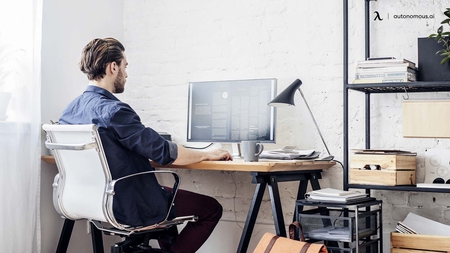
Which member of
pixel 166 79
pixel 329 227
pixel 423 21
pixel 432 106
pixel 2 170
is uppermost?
pixel 423 21

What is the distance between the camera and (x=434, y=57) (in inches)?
101

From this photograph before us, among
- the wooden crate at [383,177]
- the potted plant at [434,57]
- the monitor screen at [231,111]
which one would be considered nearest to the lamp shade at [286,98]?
the monitor screen at [231,111]

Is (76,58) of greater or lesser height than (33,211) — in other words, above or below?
above

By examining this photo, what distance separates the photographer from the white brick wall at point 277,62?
2.88 m

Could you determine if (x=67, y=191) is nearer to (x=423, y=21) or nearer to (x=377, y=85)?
(x=377, y=85)

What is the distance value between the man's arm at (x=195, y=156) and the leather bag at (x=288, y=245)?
44 centimetres

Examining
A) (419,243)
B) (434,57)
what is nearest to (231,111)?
(434,57)

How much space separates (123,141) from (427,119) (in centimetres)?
134

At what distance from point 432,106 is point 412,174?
0.36 m

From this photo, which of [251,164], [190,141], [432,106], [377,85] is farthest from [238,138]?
[432,106]

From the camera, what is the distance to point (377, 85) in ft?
8.39

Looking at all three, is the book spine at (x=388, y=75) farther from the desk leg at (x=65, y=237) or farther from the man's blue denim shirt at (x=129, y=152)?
the desk leg at (x=65, y=237)

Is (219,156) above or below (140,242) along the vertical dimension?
above

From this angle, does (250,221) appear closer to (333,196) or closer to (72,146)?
(333,196)
